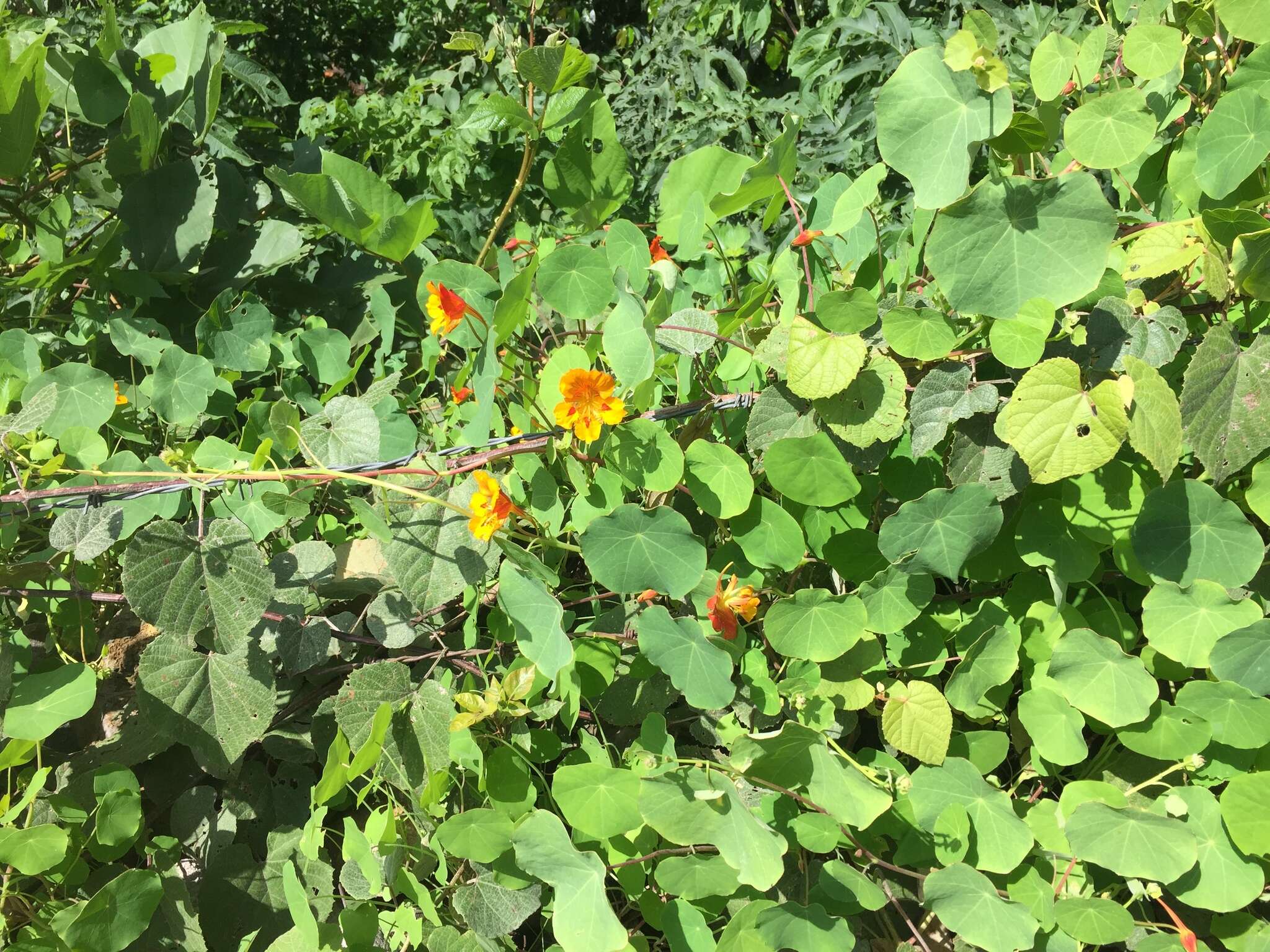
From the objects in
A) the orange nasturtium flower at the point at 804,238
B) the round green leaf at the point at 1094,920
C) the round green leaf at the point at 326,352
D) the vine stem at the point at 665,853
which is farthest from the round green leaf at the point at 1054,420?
the round green leaf at the point at 326,352

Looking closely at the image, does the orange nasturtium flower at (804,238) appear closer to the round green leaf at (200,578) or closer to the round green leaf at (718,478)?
the round green leaf at (718,478)

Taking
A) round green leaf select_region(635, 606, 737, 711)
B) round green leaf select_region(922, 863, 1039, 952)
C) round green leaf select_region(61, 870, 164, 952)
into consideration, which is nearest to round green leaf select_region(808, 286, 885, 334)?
round green leaf select_region(635, 606, 737, 711)

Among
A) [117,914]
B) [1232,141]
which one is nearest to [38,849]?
[117,914]

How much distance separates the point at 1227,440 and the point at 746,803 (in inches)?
31.3

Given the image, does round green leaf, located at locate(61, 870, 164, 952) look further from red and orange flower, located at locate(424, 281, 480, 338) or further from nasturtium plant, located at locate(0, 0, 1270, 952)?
red and orange flower, located at locate(424, 281, 480, 338)

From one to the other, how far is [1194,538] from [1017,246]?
455 millimetres

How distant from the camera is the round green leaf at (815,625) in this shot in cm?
120

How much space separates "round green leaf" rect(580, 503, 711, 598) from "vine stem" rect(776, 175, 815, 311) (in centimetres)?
36

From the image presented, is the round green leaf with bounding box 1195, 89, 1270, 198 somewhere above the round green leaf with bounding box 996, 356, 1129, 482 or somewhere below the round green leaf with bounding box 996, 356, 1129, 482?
above

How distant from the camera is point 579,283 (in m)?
1.27

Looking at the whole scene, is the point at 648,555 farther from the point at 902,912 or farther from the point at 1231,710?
the point at 1231,710

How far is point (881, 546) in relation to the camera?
1174 mm

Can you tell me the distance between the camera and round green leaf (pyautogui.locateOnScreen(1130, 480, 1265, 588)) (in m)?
1.11

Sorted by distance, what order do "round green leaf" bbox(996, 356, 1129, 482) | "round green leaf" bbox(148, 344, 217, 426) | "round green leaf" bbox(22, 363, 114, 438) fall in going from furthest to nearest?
"round green leaf" bbox(148, 344, 217, 426), "round green leaf" bbox(22, 363, 114, 438), "round green leaf" bbox(996, 356, 1129, 482)
